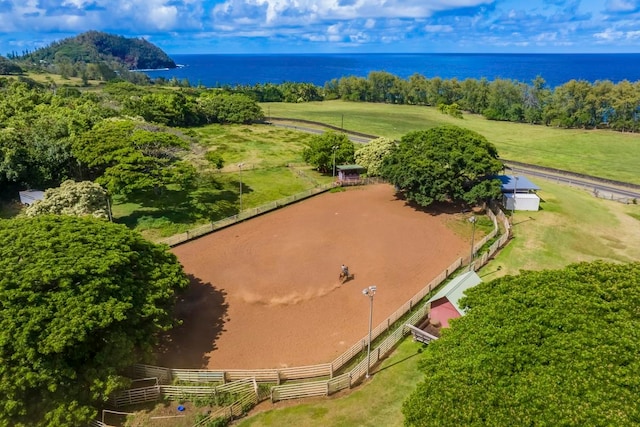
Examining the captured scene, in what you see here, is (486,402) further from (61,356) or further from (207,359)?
(61,356)

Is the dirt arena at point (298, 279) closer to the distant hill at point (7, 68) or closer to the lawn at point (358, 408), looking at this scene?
the lawn at point (358, 408)

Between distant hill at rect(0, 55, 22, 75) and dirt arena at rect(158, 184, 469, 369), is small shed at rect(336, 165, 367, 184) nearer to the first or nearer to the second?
dirt arena at rect(158, 184, 469, 369)

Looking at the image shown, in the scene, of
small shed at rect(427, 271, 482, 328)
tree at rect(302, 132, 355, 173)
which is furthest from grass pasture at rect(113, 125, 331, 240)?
small shed at rect(427, 271, 482, 328)

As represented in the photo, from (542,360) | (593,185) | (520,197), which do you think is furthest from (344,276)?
(593,185)

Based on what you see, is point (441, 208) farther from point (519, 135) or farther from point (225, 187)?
point (519, 135)

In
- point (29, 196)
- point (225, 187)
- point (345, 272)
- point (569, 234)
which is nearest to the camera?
point (345, 272)

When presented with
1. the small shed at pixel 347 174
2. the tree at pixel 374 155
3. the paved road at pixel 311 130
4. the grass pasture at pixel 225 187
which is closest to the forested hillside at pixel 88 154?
the grass pasture at pixel 225 187

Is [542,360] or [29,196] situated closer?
[542,360]

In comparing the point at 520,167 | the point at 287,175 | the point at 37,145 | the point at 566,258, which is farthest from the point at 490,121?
the point at 37,145
